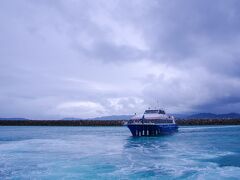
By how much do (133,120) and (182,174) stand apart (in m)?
36.2

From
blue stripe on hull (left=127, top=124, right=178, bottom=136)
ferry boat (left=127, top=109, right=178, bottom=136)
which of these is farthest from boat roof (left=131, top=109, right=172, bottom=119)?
blue stripe on hull (left=127, top=124, right=178, bottom=136)

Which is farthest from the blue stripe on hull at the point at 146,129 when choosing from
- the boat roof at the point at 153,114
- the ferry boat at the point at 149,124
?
the boat roof at the point at 153,114

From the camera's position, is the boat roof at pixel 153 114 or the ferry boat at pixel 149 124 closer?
the ferry boat at pixel 149 124

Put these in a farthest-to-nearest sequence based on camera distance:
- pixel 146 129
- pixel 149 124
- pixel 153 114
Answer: pixel 153 114 → pixel 146 129 → pixel 149 124

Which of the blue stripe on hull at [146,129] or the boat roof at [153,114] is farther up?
the boat roof at [153,114]

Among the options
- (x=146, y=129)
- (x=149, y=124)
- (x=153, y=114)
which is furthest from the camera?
(x=153, y=114)

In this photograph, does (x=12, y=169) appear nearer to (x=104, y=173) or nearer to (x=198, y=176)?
(x=104, y=173)

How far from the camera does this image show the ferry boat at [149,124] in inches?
2229

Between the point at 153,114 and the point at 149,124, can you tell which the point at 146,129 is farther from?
the point at 153,114

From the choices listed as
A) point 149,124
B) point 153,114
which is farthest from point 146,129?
point 153,114

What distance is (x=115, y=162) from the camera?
28.4 meters

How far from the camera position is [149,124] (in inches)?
2218

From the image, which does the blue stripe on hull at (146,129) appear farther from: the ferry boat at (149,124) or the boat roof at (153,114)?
the boat roof at (153,114)

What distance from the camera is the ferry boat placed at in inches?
2229
